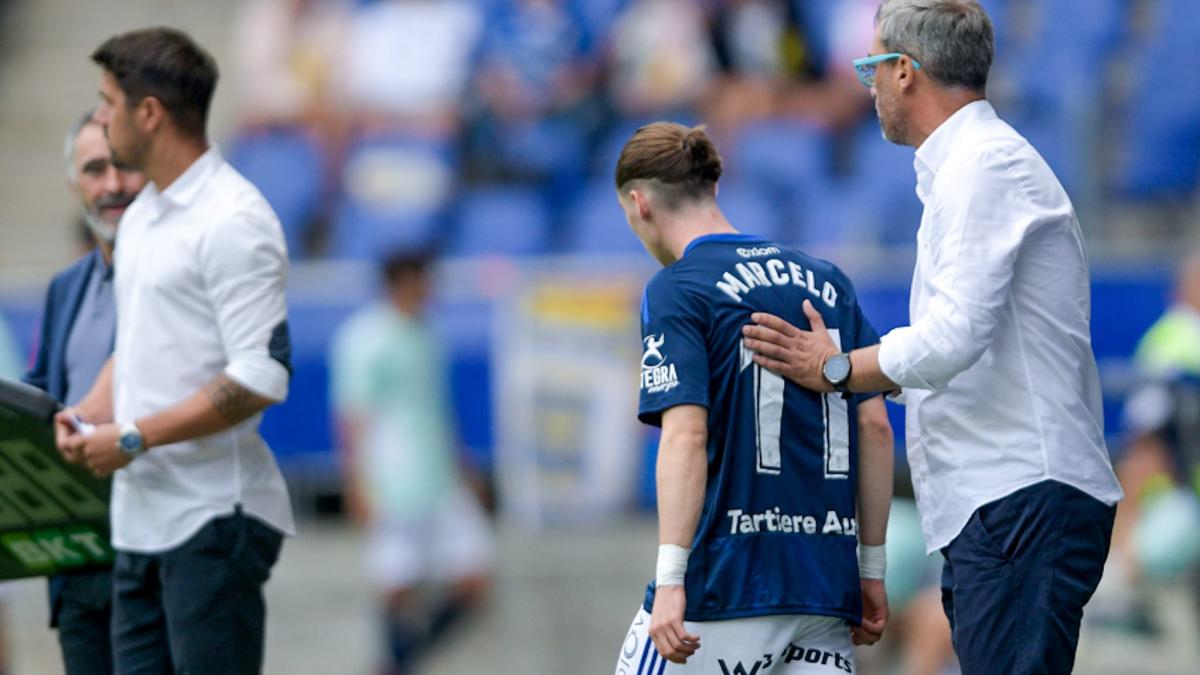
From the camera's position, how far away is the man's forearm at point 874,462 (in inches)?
158

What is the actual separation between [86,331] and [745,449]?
2.04m

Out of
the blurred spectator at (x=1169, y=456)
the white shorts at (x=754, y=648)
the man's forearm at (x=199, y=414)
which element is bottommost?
the blurred spectator at (x=1169, y=456)

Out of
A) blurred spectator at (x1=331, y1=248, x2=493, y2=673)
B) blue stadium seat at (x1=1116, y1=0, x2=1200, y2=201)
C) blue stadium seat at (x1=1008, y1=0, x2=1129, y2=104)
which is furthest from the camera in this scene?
blue stadium seat at (x1=1008, y1=0, x2=1129, y2=104)

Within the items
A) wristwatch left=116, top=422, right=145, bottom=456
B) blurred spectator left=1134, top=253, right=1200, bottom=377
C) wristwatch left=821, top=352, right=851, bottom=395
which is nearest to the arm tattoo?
wristwatch left=116, top=422, right=145, bottom=456

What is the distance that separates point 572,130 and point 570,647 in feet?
13.9

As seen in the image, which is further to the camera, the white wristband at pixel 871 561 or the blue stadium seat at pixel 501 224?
the blue stadium seat at pixel 501 224

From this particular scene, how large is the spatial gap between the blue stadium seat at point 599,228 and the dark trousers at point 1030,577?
23.3ft

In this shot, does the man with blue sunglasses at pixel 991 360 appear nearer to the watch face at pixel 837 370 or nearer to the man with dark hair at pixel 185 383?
the watch face at pixel 837 370

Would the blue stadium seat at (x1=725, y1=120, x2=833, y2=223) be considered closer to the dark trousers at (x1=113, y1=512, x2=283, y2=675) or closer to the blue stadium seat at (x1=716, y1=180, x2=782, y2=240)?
the blue stadium seat at (x1=716, y1=180, x2=782, y2=240)

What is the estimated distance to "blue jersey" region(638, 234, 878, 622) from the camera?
3.81m

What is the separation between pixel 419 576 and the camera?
8.76 m

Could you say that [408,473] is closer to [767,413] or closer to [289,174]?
[289,174]

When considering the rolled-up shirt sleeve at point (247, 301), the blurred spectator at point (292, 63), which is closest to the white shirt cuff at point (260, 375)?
the rolled-up shirt sleeve at point (247, 301)

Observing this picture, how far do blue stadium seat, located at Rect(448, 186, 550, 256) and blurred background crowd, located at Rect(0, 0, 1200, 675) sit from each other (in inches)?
0.7
